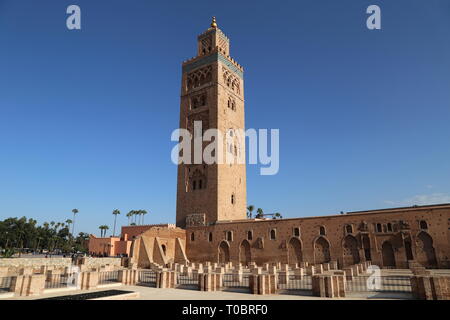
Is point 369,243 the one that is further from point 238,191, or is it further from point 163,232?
point 163,232

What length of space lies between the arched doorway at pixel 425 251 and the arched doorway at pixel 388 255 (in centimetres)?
162

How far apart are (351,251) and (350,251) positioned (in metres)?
0.07

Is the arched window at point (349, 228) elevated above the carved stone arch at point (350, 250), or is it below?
above

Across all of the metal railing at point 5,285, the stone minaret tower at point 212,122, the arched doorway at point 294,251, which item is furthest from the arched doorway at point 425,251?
the metal railing at point 5,285

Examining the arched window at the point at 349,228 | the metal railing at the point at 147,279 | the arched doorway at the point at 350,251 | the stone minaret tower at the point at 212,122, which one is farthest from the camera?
the stone minaret tower at the point at 212,122

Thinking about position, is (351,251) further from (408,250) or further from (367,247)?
(408,250)

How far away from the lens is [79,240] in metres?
71.4

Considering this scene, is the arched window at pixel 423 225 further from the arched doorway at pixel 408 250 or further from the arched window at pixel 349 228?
the arched window at pixel 349 228

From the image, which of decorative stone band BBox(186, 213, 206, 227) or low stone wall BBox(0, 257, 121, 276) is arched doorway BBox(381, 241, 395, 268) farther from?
low stone wall BBox(0, 257, 121, 276)

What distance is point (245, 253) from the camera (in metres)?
26.8

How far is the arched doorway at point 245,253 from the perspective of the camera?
87.0ft

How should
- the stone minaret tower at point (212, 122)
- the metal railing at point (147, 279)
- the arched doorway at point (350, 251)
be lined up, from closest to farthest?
the metal railing at point (147, 279) < the arched doorway at point (350, 251) < the stone minaret tower at point (212, 122)

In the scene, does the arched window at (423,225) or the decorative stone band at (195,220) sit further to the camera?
the decorative stone band at (195,220)

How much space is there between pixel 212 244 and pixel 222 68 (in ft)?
65.2
